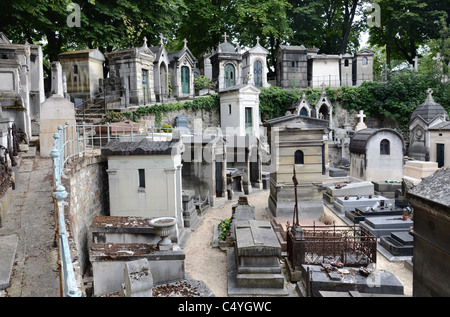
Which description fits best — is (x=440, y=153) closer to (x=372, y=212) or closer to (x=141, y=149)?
(x=372, y=212)

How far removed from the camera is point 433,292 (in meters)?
4.82

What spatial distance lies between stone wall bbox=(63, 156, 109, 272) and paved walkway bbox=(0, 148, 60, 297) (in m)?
0.62

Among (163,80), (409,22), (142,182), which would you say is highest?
(409,22)

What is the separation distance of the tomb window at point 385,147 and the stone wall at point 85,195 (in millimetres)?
14996

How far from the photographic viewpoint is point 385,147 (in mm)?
19750

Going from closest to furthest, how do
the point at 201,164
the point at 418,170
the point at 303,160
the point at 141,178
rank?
the point at 141,178 → the point at 303,160 → the point at 201,164 → the point at 418,170

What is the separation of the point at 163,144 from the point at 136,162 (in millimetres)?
1053

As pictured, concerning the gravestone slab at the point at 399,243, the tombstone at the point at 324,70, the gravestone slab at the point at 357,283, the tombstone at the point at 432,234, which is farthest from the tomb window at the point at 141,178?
the tombstone at the point at 324,70

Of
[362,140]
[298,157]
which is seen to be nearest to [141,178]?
[298,157]

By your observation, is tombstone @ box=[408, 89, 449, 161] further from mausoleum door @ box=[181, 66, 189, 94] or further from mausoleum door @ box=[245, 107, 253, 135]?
mausoleum door @ box=[181, 66, 189, 94]

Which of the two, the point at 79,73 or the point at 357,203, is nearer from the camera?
the point at 357,203

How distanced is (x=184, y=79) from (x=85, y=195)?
66.6 feet

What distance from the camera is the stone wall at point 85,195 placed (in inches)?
329
